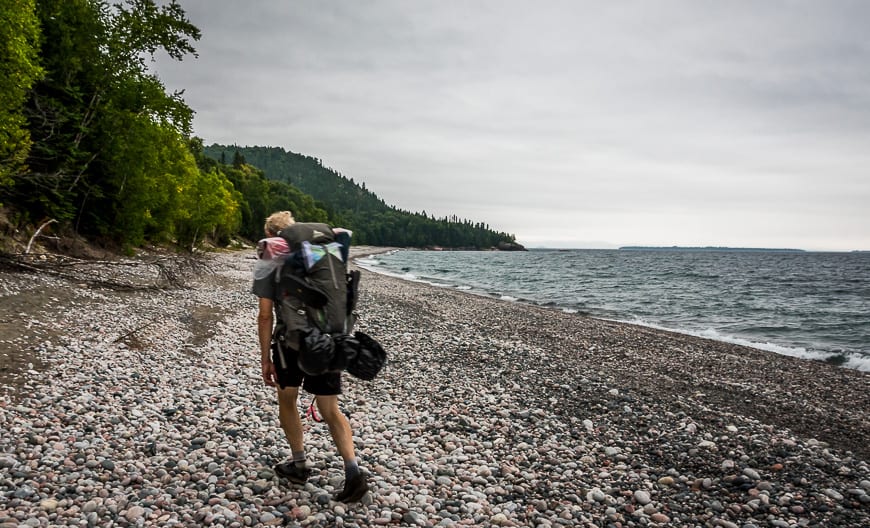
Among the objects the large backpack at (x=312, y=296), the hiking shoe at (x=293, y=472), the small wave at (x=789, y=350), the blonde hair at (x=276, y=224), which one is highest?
the blonde hair at (x=276, y=224)

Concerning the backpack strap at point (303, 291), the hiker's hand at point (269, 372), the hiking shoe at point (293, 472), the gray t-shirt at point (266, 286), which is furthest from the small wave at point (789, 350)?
the gray t-shirt at point (266, 286)

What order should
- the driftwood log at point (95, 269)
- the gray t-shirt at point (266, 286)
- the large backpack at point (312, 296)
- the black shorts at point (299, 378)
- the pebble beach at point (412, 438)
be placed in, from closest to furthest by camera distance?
the large backpack at point (312, 296), the gray t-shirt at point (266, 286), the black shorts at point (299, 378), the pebble beach at point (412, 438), the driftwood log at point (95, 269)

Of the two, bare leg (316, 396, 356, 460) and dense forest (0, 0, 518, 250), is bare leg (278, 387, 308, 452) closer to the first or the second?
bare leg (316, 396, 356, 460)

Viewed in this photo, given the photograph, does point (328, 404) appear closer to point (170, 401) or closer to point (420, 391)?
point (170, 401)

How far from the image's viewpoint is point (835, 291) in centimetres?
4969

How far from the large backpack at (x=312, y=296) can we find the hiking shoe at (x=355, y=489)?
56.6 inches

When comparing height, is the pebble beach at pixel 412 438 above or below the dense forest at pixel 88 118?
below

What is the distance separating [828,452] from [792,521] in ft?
10.6

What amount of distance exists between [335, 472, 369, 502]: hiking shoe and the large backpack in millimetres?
1437

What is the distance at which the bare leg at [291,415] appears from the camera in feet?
17.3

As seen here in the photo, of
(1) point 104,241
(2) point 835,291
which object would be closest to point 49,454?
(1) point 104,241

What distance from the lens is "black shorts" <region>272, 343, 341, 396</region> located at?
504 centimetres

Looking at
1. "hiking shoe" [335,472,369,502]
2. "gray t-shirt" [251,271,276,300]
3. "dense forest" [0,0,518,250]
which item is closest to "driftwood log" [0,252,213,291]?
"dense forest" [0,0,518,250]

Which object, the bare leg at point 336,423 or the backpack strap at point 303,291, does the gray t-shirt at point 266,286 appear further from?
the bare leg at point 336,423
